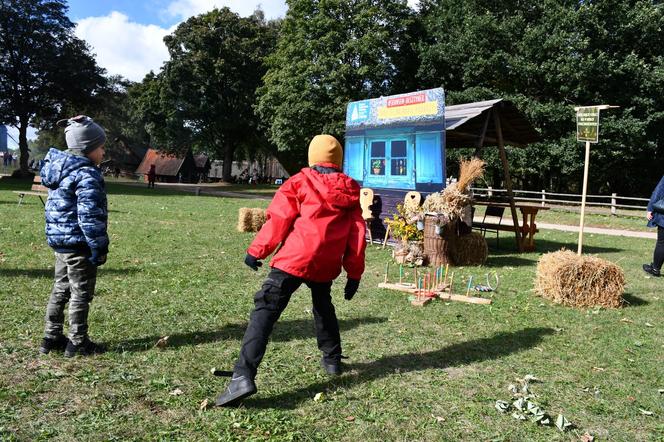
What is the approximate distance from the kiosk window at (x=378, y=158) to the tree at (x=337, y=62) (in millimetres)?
20593

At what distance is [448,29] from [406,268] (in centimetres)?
2800

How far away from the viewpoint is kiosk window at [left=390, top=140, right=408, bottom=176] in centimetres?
1138

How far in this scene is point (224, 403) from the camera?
11.1 feet

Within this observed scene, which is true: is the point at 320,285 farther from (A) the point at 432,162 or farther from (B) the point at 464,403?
(A) the point at 432,162

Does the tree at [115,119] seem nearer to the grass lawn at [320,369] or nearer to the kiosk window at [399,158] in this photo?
the kiosk window at [399,158]

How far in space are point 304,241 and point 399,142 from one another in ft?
27.5

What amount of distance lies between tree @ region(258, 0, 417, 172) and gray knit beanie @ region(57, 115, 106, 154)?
2890 cm

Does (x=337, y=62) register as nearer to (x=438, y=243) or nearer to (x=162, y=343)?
(x=438, y=243)

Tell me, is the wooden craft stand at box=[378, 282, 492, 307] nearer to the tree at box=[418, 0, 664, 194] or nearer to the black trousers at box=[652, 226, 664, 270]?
the black trousers at box=[652, 226, 664, 270]

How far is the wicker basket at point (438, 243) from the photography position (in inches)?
369

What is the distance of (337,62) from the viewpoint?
33406 mm

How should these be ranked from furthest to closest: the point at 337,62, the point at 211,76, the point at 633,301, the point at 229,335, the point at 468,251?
the point at 211,76, the point at 337,62, the point at 468,251, the point at 633,301, the point at 229,335

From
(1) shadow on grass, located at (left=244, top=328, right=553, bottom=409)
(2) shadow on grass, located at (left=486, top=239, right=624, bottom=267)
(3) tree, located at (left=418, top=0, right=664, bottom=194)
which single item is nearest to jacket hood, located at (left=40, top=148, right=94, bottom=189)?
(1) shadow on grass, located at (left=244, top=328, right=553, bottom=409)

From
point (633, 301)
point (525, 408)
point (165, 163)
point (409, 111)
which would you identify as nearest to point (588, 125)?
point (633, 301)
